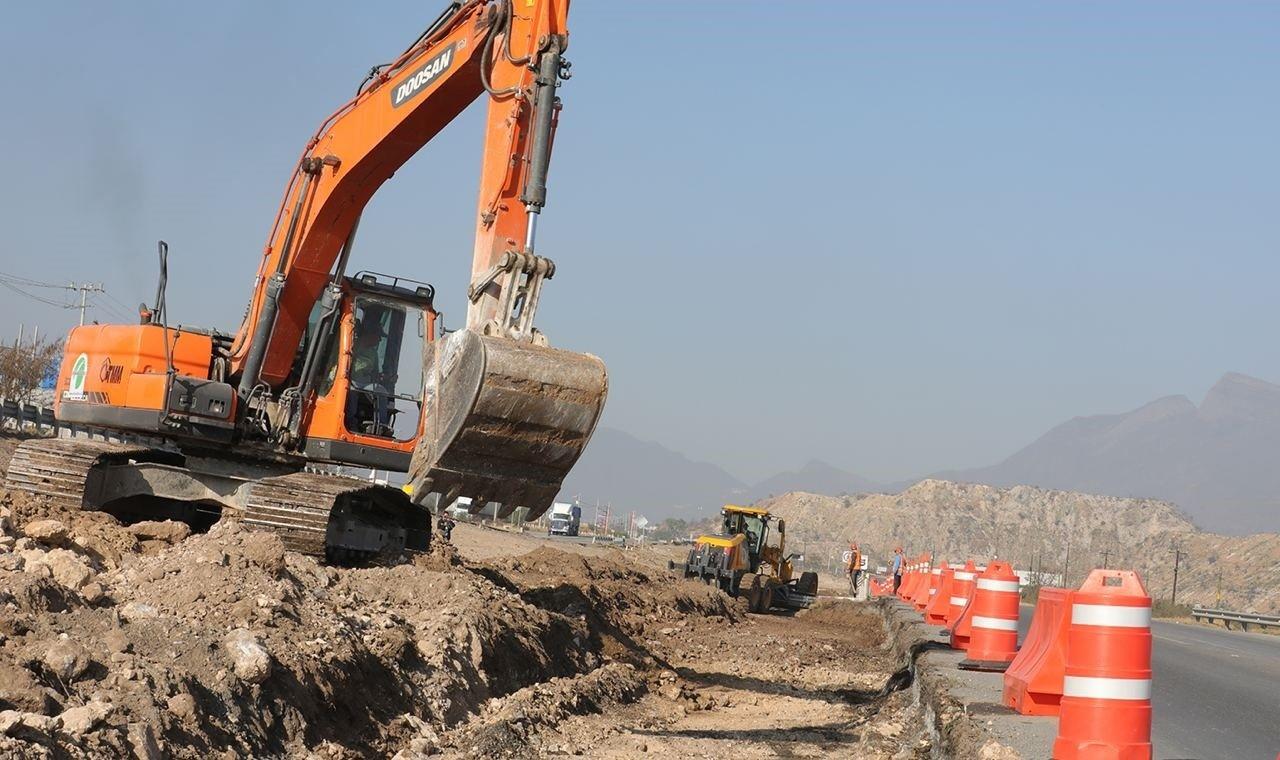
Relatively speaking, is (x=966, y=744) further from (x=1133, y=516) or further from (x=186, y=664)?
(x=1133, y=516)

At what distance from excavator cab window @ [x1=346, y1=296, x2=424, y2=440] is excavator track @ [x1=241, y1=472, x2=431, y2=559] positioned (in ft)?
1.99

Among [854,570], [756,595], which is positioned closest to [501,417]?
[756,595]

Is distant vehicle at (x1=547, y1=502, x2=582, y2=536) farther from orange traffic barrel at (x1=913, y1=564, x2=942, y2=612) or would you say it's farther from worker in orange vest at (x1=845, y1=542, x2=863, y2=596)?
orange traffic barrel at (x1=913, y1=564, x2=942, y2=612)

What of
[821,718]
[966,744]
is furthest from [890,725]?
[966,744]

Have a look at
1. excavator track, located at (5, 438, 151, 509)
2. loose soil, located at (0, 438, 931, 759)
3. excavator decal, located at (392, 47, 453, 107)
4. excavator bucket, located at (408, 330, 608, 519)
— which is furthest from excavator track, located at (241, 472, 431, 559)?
excavator bucket, located at (408, 330, 608, 519)

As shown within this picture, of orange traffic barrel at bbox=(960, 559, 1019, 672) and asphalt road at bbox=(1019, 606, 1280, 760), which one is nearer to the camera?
asphalt road at bbox=(1019, 606, 1280, 760)

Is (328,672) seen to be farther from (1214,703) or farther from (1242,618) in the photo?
(1242,618)

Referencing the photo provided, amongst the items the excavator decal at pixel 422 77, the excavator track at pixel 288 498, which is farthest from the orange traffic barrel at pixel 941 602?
the excavator decal at pixel 422 77

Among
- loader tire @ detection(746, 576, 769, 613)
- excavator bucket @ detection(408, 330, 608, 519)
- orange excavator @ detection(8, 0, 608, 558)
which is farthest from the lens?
loader tire @ detection(746, 576, 769, 613)

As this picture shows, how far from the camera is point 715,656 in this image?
55.3 ft

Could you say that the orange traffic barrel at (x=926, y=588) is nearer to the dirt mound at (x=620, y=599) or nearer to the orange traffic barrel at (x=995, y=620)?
the dirt mound at (x=620, y=599)

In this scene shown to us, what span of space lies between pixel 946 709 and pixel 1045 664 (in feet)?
3.03

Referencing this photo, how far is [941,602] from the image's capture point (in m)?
17.8

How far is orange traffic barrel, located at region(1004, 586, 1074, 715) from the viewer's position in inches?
309
